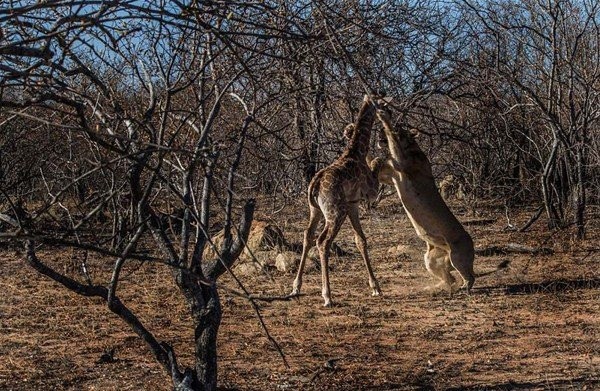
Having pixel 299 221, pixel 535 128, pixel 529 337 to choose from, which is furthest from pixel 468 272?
pixel 535 128

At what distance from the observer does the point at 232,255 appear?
660 centimetres

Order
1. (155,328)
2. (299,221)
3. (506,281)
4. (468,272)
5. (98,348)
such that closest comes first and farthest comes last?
(98,348) < (155,328) < (468,272) < (506,281) < (299,221)

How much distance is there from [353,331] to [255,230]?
481 cm

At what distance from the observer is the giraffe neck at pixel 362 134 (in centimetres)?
1058

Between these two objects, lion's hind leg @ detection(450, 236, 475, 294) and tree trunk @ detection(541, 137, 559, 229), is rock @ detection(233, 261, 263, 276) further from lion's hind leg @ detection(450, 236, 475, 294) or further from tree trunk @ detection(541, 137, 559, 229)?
tree trunk @ detection(541, 137, 559, 229)

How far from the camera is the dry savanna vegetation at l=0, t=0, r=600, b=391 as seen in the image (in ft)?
15.1

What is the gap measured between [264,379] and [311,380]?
365mm

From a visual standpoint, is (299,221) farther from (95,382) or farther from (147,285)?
(95,382)

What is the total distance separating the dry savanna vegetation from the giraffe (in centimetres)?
27

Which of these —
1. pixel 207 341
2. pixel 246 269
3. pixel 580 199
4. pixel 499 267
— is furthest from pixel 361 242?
pixel 207 341

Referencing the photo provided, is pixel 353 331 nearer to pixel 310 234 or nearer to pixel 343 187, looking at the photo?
pixel 343 187

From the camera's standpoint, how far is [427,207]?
422 inches

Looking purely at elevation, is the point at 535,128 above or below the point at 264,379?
above

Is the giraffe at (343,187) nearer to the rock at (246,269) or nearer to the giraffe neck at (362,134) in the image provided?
the giraffe neck at (362,134)
